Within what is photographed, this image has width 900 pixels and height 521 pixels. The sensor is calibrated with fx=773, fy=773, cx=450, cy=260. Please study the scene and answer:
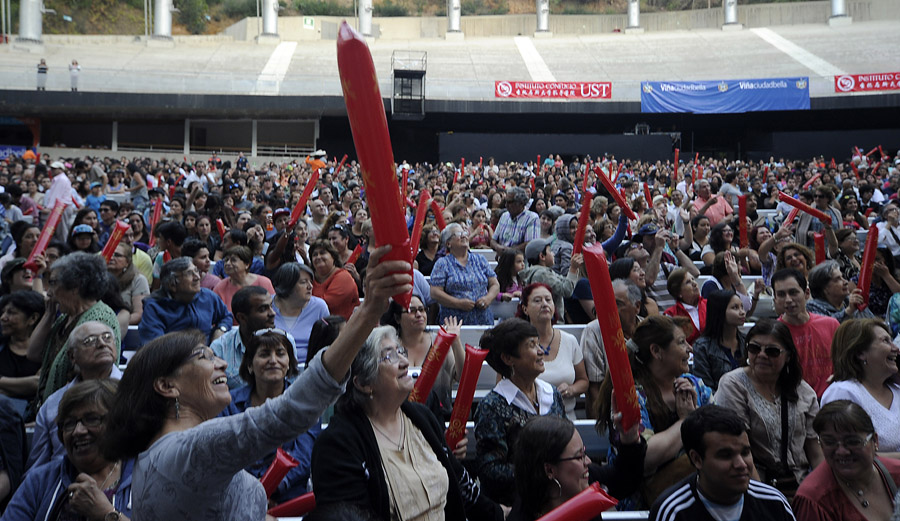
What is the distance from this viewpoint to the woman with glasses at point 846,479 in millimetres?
2881

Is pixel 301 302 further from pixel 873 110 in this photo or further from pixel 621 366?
pixel 873 110

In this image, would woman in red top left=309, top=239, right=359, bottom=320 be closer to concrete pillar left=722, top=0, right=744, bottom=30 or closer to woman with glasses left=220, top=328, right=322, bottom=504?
woman with glasses left=220, top=328, right=322, bottom=504

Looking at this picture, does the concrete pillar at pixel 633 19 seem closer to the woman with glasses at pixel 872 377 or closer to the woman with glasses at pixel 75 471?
the woman with glasses at pixel 872 377

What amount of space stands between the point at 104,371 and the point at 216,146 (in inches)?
1316

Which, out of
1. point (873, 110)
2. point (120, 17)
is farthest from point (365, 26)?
point (873, 110)

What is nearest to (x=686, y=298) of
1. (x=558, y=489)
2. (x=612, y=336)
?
(x=558, y=489)

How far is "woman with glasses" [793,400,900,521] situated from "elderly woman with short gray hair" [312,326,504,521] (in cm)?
129

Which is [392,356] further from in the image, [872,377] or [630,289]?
[630,289]

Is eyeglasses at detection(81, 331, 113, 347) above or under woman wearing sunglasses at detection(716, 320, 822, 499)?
above

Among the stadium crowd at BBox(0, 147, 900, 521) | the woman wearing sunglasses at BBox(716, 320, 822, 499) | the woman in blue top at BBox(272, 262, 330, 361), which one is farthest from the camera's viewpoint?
the woman in blue top at BBox(272, 262, 330, 361)

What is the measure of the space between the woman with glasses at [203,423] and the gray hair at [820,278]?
417 centimetres

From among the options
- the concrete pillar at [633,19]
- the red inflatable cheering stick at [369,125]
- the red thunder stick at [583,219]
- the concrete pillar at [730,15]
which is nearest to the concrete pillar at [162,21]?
the concrete pillar at [633,19]

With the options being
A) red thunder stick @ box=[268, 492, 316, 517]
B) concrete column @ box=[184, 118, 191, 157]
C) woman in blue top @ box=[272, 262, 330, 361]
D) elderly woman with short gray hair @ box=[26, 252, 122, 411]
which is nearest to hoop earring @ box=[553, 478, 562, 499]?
red thunder stick @ box=[268, 492, 316, 517]

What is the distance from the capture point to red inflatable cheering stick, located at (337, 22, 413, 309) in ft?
4.83
